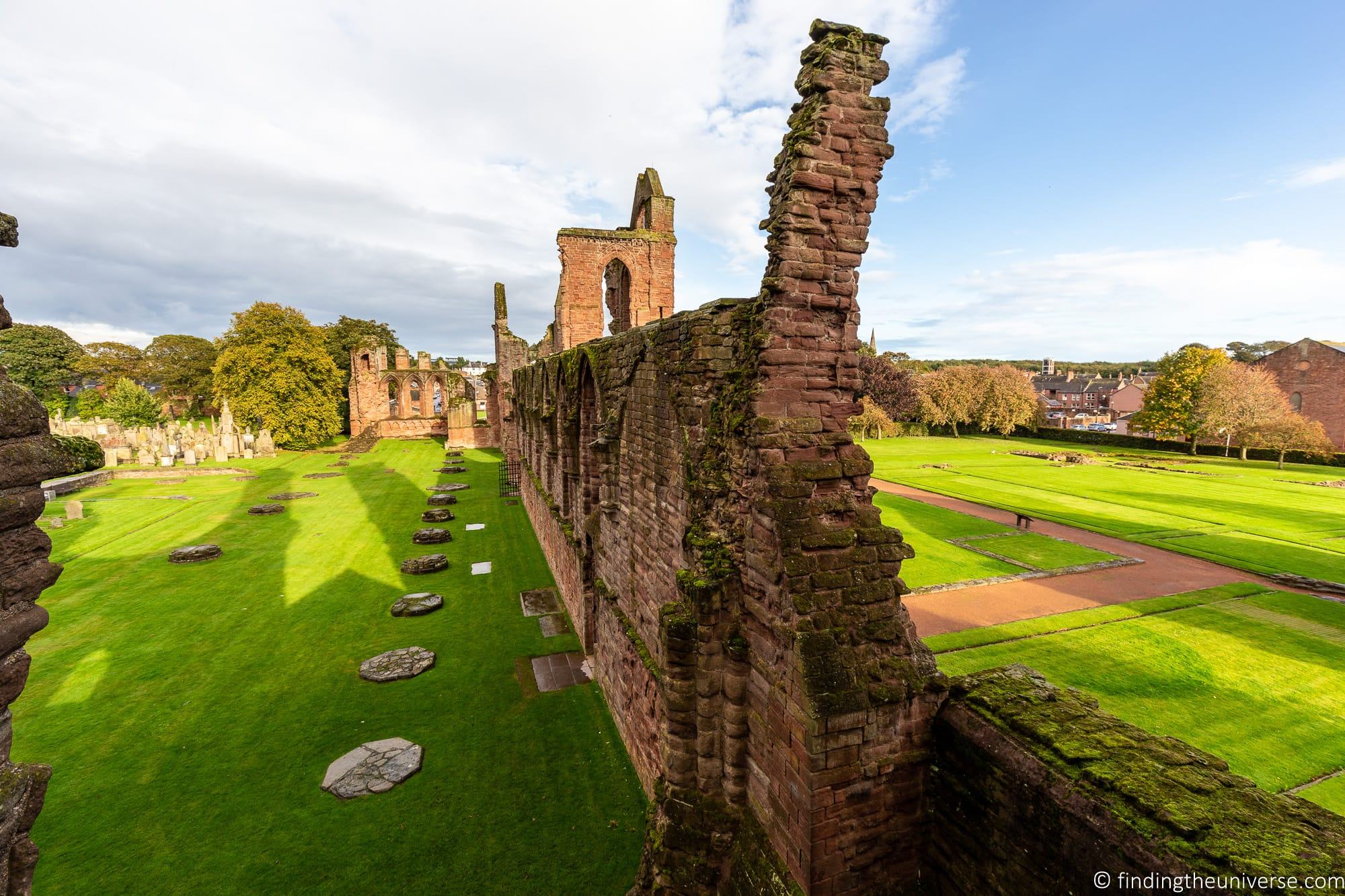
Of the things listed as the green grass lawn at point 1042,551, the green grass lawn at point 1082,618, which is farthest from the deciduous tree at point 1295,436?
the green grass lawn at point 1082,618

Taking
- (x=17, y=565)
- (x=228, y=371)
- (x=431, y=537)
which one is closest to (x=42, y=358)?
(x=228, y=371)

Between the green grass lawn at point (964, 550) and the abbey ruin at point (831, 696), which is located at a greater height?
the abbey ruin at point (831, 696)

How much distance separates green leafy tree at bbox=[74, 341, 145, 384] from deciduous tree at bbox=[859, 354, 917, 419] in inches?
2915

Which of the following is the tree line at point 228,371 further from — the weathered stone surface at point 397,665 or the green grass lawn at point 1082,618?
the green grass lawn at point 1082,618

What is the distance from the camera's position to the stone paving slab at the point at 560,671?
972 centimetres

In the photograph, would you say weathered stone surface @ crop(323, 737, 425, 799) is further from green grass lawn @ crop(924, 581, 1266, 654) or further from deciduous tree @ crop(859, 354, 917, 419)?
deciduous tree @ crop(859, 354, 917, 419)

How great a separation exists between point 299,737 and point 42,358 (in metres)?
71.2

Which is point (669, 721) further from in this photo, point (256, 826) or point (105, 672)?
point (105, 672)

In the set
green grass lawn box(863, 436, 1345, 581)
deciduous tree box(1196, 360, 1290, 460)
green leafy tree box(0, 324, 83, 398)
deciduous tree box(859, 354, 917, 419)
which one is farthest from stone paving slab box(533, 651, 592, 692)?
green leafy tree box(0, 324, 83, 398)

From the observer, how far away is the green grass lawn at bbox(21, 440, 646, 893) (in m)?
6.18

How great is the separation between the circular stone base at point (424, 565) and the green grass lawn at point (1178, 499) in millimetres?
22863

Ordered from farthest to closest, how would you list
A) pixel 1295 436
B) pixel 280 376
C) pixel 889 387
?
pixel 889 387, pixel 280 376, pixel 1295 436

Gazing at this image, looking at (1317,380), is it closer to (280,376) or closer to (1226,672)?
(1226,672)

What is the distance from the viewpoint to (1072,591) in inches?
561
